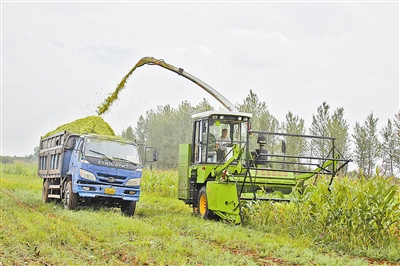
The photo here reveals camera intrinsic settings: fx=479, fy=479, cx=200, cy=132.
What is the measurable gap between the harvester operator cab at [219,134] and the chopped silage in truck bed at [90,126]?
12.3 ft

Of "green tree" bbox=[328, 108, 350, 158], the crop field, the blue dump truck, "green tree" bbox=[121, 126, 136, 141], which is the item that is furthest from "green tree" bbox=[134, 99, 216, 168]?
the crop field

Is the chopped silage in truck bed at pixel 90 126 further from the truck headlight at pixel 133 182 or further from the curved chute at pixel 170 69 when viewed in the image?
the truck headlight at pixel 133 182

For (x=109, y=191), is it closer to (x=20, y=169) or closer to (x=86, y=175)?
(x=86, y=175)

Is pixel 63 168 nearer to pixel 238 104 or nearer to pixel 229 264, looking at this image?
pixel 229 264

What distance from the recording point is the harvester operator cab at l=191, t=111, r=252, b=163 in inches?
515

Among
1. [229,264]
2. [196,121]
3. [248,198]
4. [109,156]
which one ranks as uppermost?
[196,121]

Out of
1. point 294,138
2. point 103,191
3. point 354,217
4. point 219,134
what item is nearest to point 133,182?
point 103,191

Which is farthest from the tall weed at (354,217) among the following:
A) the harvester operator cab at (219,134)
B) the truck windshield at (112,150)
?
the truck windshield at (112,150)

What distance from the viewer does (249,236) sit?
951 centimetres

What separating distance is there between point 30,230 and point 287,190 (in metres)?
6.65

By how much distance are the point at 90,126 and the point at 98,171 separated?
3.05 metres

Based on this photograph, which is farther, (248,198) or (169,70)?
(169,70)

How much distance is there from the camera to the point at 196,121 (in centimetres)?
1390

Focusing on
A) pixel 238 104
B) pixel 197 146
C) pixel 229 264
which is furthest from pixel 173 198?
pixel 229 264
